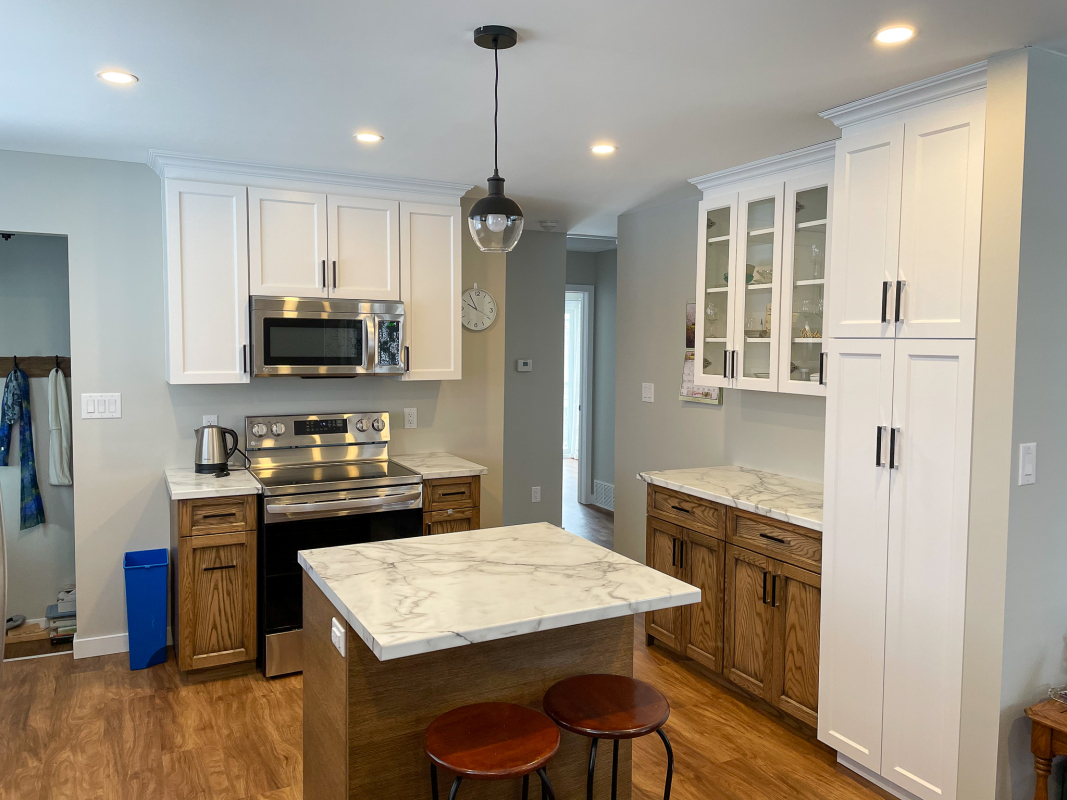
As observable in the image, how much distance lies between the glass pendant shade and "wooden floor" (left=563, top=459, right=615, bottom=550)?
12.3 feet

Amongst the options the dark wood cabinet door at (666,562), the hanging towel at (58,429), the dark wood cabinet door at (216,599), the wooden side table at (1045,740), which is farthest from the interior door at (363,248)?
the wooden side table at (1045,740)

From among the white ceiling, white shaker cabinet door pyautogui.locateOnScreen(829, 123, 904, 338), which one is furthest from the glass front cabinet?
white shaker cabinet door pyautogui.locateOnScreen(829, 123, 904, 338)

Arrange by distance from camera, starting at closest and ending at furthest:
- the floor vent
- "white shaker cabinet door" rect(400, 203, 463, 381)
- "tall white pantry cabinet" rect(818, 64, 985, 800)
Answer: "tall white pantry cabinet" rect(818, 64, 985, 800), "white shaker cabinet door" rect(400, 203, 463, 381), the floor vent

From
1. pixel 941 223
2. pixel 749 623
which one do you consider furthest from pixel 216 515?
pixel 941 223

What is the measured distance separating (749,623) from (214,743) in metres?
2.22

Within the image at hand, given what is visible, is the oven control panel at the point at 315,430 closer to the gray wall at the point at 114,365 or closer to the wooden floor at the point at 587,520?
the gray wall at the point at 114,365

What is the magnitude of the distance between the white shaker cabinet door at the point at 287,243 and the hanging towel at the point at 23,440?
139 centimetres

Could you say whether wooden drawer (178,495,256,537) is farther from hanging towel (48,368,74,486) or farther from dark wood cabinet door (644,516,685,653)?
dark wood cabinet door (644,516,685,653)

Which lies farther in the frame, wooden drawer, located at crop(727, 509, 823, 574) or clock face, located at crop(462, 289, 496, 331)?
clock face, located at crop(462, 289, 496, 331)

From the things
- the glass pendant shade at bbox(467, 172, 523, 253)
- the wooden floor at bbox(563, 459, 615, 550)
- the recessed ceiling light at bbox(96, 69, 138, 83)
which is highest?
the recessed ceiling light at bbox(96, 69, 138, 83)

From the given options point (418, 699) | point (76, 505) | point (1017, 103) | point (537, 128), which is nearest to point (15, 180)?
point (76, 505)

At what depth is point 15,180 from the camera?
11.6 ft

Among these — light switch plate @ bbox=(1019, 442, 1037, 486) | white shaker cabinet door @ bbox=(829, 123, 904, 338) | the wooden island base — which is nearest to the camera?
the wooden island base

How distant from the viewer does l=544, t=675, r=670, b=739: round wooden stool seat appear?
1840mm
